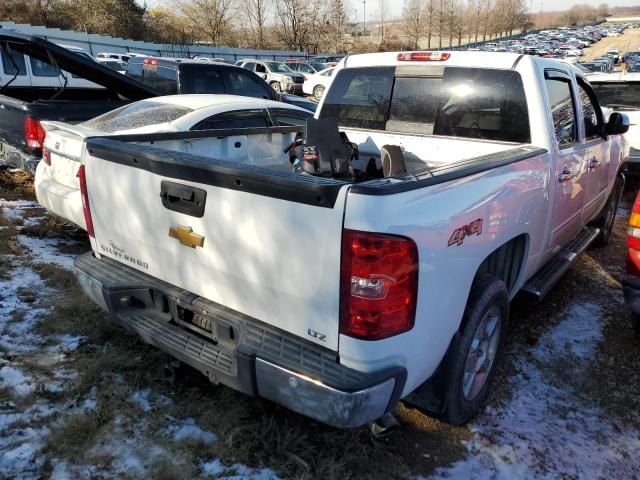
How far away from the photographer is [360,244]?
1921mm

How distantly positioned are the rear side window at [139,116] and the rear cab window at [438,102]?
1.97m

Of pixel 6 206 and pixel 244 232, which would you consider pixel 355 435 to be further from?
pixel 6 206

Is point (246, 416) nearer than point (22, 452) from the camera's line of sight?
No

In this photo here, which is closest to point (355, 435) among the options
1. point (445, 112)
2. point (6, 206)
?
point (445, 112)

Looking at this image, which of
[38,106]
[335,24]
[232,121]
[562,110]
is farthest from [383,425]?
[335,24]

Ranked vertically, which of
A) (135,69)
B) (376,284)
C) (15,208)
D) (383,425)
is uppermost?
(135,69)

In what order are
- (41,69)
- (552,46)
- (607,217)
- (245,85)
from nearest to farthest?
(607,217)
(245,85)
(41,69)
(552,46)

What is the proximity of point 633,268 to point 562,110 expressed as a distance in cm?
129

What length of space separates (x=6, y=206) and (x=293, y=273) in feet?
17.7

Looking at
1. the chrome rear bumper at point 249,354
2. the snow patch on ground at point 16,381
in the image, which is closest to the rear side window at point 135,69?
the snow patch on ground at point 16,381

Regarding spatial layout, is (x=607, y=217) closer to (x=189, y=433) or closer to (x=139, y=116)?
(x=189, y=433)

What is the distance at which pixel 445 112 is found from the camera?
381 cm

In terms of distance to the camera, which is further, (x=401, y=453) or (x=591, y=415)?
(x=591, y=415)

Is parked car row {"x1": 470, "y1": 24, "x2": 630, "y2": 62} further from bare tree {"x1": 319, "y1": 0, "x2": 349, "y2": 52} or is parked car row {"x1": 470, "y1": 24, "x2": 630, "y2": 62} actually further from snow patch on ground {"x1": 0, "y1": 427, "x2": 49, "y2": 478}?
snow patch on ground {"x1": 0, "y1": 427, "x2": 49, "y2": 478}
